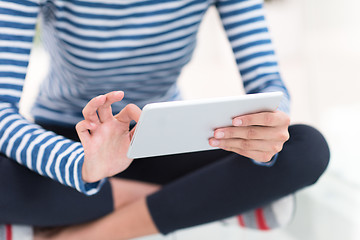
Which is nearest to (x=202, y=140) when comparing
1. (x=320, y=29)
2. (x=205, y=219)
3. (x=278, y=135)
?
(x=278, y=135)

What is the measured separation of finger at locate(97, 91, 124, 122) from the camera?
565 millimetres

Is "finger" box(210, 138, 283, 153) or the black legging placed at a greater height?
"finger" box(210, 138, 283, 153)

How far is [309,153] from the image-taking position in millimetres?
773

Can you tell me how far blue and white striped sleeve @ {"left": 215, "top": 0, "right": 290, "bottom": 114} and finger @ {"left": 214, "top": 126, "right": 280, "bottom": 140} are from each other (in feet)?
0.71

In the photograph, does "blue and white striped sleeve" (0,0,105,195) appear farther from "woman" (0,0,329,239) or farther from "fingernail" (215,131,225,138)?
"fingernail" (215,131,225,138)

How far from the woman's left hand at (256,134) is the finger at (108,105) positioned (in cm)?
15

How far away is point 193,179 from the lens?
0.84 m

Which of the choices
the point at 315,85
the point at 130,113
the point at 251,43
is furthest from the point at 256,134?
the point at 315,85

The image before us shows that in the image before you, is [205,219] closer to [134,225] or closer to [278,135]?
[134,225]

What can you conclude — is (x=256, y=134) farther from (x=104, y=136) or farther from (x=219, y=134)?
(x=104, y=136)

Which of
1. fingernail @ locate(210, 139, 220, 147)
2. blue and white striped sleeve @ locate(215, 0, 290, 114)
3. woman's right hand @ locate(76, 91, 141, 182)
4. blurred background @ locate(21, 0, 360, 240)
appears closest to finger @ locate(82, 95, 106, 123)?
woman's right hand @ locate(76, 91, 141, 182)

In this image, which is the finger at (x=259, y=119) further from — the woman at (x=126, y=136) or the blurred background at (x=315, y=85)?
the blurred background at (x=315, y=85)

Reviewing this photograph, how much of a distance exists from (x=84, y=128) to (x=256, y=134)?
0.23m

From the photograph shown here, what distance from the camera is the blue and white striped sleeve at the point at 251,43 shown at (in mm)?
842
